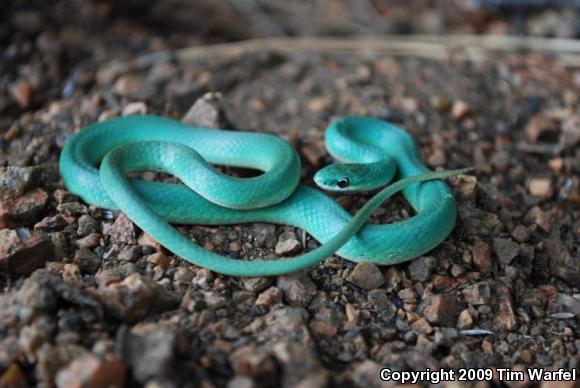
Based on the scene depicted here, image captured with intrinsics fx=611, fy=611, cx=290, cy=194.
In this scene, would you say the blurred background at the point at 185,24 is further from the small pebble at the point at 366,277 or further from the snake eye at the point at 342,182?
the small pebble at the point at 366,277

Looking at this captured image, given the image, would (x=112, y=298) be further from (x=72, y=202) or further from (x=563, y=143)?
(x=563, y=143)

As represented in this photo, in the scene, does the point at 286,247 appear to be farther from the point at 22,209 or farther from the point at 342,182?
the point at 22,209

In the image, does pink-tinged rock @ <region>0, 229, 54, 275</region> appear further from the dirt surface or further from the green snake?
the green snake

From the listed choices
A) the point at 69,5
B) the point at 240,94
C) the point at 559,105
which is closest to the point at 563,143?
the point at 559,105

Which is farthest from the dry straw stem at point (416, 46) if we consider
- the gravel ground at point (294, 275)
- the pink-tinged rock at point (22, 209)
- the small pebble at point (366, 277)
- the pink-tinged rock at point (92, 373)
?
the pink-tinged rock at point (92, 373)

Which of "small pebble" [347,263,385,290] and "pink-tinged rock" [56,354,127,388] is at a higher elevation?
"pink-tinged rock" [56,354,127,388]

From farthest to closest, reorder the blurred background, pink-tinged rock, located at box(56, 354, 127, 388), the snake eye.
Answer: the blurred background → the snake eye → pink-tinged rock, located at box(56, 354, 127, 388)

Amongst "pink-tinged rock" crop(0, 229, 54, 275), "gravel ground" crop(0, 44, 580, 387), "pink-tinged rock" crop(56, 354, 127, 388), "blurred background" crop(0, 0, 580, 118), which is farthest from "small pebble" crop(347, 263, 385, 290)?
"blurred background" crop(0, 0, 580, 118)

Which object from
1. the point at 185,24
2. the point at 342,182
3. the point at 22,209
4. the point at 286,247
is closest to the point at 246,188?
the point at 286,247
